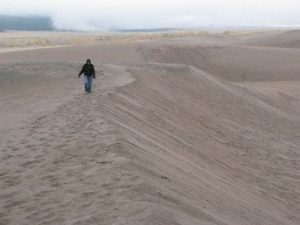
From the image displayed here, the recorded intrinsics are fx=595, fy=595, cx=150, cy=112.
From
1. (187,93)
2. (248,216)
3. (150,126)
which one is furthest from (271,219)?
(187,93)

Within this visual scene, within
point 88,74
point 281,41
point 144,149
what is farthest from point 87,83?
point 281,41

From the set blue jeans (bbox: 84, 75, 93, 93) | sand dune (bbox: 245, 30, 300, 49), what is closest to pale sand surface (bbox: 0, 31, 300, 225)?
blue jeans (bbox: 84, 75, 93, 93)

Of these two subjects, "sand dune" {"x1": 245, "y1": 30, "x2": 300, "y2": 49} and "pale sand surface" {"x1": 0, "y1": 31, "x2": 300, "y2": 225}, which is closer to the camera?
"pale sand surface" {"x1": 0, "y1": 31, "x2": 300, "y2": 225}

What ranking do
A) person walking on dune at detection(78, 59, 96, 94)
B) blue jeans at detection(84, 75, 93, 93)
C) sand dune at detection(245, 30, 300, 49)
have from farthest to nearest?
sand dune at detection(245, 30, 300, 49), blue jeans at detection(84, 75, 93, 93), person walking on dune at detection(78, 59, 96, 94)

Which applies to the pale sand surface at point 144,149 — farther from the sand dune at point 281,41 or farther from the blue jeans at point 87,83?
the sand dune at point 281,41

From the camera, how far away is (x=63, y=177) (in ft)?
30.2

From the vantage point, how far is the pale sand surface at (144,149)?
802 centimetres

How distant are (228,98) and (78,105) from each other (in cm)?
1087

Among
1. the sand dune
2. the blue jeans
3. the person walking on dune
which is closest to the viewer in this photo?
the person walking on dune

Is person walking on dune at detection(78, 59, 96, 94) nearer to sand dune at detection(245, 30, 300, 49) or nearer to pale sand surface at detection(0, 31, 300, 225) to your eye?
pale sand surface at detection(0, 31, 300, 225)

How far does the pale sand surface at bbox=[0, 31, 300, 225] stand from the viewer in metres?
8.02

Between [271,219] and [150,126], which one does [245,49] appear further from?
[271,219]

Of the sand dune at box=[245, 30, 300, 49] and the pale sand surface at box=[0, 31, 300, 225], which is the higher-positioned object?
the pale sand surface at box=[0, 31, 300, 225]

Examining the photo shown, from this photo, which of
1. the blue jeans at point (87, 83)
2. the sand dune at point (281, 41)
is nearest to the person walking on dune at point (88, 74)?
the blue jeans at point (87, 83)
